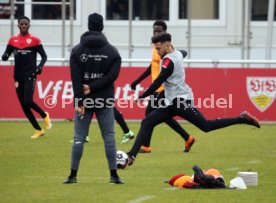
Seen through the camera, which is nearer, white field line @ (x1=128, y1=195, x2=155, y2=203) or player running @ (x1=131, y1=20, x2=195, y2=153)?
white field line @ (x1=128, y1=195, x2=155, y2=203)

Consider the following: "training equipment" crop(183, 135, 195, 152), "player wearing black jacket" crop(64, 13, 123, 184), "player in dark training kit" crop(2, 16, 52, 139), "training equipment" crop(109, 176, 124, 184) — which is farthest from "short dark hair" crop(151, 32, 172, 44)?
"player in dark training kit" crop(2, 16, 52, 139)

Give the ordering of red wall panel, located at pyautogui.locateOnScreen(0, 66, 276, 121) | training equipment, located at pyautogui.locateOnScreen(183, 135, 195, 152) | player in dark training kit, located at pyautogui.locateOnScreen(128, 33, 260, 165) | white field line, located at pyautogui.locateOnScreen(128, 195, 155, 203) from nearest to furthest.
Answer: white field line, located at pyautogui.locateOnScreen(128, 195, 155, 203), player in dark training kit, located at pyautogui.locateOnScreen(128, 33, 260, 165), training equipment, located at pyautogui.locateOnScreen(183, 135, 195, 152), red wall panel, located at pyautogui.locateOnScreen(0, 66, 276, 121)

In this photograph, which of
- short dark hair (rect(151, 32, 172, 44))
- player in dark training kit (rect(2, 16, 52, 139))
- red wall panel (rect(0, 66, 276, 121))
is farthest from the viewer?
red wall panel (rect(0, 66, 276, 121))

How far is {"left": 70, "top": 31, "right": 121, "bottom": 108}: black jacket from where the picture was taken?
42.4ft

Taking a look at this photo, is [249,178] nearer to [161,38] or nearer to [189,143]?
[161,38]

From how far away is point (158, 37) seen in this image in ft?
47.6

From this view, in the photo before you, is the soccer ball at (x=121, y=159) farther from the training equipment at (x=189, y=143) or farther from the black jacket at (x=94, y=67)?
the training equipment at (x=189, y=143)

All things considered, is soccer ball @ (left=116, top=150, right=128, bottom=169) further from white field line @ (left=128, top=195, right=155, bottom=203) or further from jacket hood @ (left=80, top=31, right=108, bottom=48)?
white field line @ (left=128, top=195, right=155, bottom=203)

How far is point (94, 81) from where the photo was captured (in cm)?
1299

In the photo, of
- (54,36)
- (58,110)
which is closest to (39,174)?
(58,110)

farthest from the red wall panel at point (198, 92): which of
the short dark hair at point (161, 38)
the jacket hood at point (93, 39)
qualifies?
the jacket hood at point (93, 39)

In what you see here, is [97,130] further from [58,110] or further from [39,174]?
[39,174]

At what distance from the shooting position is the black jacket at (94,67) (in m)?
12.9

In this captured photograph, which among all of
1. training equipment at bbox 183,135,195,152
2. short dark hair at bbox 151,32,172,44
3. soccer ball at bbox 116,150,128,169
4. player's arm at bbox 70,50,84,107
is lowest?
training equipment at bbox 183,135,195,152
